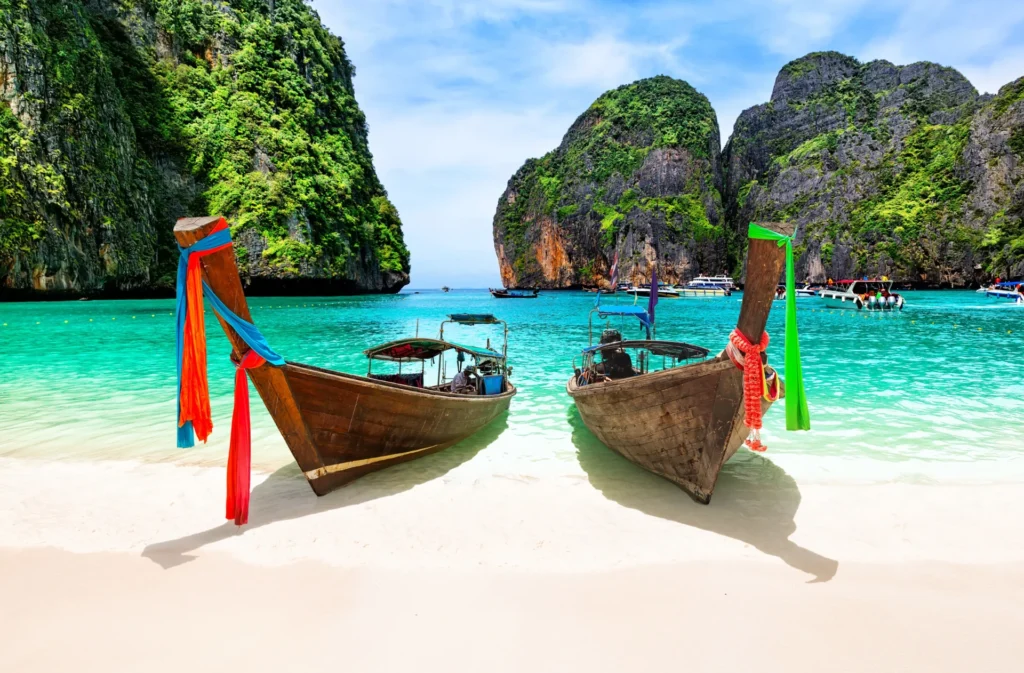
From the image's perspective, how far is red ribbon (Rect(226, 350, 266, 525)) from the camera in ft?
16.0

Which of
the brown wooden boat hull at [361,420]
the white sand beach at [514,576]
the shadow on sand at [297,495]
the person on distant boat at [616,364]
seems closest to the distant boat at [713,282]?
the person on distant boat at [616,364]

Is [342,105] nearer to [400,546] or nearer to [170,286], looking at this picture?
[170,286]

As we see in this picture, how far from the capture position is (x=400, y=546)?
4699 millimetres

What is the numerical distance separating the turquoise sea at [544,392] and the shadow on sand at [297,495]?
994 mm

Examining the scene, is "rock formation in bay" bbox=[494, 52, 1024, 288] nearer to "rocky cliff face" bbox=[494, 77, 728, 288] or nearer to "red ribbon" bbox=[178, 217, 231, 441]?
"rocky cliff face" bbox=[494, 77, 728, 288]

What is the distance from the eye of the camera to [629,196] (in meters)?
100

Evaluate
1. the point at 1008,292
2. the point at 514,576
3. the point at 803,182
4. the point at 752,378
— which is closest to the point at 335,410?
the point at 514,576

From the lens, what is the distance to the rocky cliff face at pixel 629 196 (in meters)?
92.0

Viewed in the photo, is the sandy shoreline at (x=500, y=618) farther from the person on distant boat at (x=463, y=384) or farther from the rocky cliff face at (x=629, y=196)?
the rocky cliff face at (x=629, y=196)

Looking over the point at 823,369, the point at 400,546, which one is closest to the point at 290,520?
the point at 400,546

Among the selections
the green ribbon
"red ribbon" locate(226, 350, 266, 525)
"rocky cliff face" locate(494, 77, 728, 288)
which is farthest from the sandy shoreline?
"rocky cliff face" locate(494, 77, 728, 288)

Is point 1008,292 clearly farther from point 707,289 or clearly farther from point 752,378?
point 752,378

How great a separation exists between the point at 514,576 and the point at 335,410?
277 centimetres

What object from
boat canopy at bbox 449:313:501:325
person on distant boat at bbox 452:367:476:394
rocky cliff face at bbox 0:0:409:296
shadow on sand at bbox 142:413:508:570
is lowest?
shadow on sand at bbox 142:413:508:570
